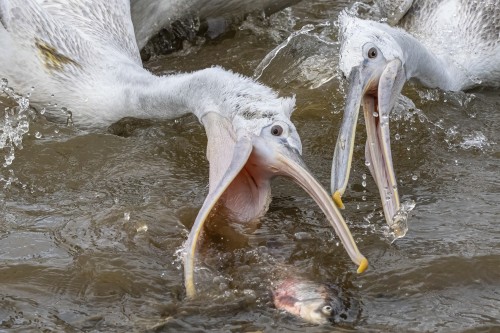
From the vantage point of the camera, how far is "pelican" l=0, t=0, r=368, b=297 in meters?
5.77

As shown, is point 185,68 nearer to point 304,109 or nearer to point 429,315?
point 304,109

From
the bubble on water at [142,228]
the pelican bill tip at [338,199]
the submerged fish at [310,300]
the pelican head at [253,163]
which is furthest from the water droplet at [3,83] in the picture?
the submerged fish at [310,300]

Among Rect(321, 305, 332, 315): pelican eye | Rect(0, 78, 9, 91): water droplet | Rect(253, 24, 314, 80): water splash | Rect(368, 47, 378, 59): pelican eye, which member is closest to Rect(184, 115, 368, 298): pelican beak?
Rect(321, 305, 332, 315): pelican eye

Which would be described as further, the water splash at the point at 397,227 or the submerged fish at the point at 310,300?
the water splash at the point at 397,227

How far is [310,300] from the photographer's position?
5238 mm

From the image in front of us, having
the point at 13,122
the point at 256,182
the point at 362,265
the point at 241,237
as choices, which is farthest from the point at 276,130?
the point at 13,122

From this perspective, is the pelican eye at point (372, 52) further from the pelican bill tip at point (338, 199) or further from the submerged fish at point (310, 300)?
the submerged fish at point (310, 300)

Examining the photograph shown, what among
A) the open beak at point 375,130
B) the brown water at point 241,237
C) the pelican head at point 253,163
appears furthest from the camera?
the open beak at point 375,130

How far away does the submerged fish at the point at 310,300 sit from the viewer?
516 cm

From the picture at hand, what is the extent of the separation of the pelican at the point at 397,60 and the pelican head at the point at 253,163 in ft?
0.87

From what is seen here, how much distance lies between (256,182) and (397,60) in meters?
1.23

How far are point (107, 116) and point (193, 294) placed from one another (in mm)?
1946

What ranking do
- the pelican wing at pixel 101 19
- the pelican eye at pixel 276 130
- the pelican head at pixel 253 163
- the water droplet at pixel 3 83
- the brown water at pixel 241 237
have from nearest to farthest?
the brown water at pixel 241 237
the pelican head at pixel 253 163
the pelican eye at pixel 276 130
the water droplet at pixel 3 83
the pelican wing at pixel 101 19

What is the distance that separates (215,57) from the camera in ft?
28.2
